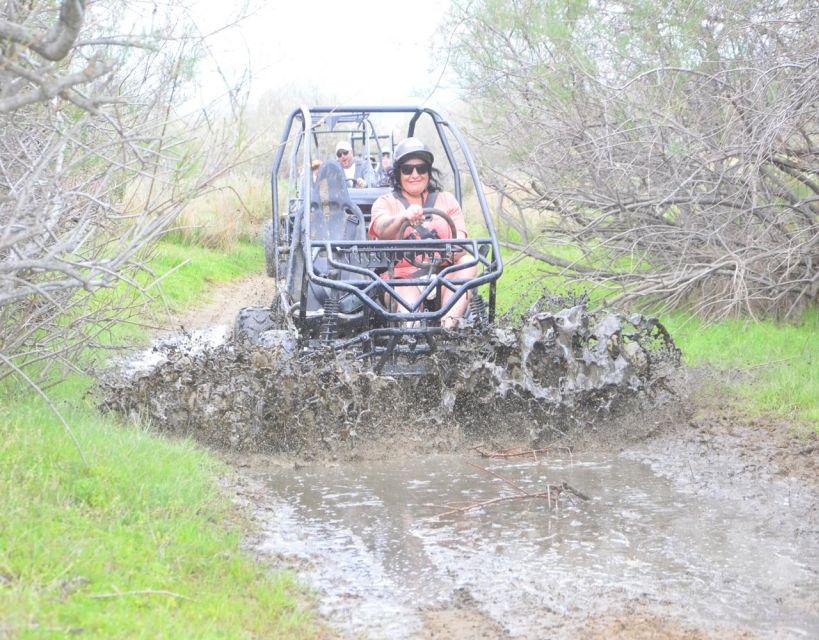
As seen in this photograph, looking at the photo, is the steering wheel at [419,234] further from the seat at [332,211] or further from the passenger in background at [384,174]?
the passenger in background at [384,174]

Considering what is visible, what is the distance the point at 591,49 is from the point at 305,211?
14.2 ft

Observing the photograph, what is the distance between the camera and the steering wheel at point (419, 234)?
8070mm

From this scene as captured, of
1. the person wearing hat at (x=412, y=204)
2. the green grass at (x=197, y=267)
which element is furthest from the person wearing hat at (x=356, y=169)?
the person wearing hat at (x=412, y=204)

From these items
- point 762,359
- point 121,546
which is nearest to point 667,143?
point 762,359

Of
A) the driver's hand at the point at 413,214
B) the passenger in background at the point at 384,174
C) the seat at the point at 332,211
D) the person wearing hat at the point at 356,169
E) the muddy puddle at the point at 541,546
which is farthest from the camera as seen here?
the person wearing hat at the point at 356,169

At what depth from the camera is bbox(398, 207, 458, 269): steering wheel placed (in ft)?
26.5

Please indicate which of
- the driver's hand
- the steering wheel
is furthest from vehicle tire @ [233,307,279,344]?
the driver's hand

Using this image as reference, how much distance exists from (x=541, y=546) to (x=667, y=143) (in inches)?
212

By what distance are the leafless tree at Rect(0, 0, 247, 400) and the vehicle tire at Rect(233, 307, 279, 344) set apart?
1.21 m

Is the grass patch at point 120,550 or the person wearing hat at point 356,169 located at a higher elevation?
the person wearing hat at point 356,169

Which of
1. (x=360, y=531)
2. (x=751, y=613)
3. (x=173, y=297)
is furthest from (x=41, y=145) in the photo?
(x=173, y=297)

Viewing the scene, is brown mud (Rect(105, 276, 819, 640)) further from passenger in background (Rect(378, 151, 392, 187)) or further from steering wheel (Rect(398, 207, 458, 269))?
passenger in background (Rect(378, 151, 392, 187))

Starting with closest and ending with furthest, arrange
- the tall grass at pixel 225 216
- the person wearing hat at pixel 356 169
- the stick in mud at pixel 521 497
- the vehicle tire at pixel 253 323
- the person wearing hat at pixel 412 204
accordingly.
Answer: the stick in mud at pixel 521 497 → the person wearing hat at pixel 412 204 → the vehicle tire at pixel 253 323 → the person wearing hat at pixel 356 169 → the tall grass at pixel 225 216

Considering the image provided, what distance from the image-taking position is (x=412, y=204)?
8.41m
